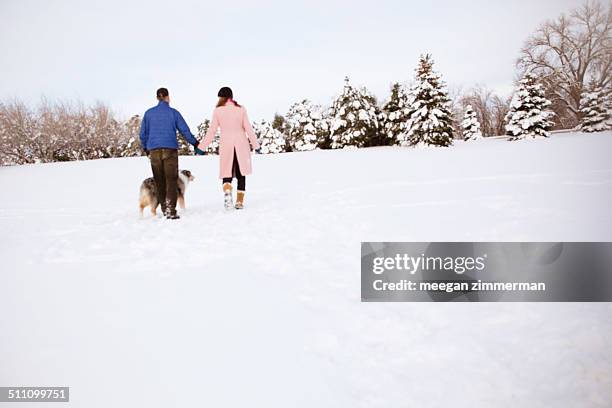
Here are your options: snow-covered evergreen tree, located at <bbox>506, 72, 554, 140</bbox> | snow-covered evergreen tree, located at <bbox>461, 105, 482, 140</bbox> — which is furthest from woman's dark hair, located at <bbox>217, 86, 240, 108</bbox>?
snow-covered evergreen tree, located at <bbox>461, 105, 482, 140</bbox>

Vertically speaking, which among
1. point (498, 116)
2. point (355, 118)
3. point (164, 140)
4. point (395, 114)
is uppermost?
point (498, 116)

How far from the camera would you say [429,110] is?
24.5m

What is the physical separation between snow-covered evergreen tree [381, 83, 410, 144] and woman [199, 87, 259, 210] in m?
23.1

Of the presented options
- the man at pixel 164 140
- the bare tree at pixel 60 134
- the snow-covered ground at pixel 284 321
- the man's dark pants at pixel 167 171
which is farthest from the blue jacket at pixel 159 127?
the bare tree at pixel 60 134

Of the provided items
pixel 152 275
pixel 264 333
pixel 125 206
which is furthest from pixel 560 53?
pixel 125 206

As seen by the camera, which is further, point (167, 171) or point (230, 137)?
point (230, 137)

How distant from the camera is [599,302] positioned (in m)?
2.33

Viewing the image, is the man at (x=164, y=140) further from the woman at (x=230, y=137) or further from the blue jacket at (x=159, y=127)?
the woman at (x=230, y=137)

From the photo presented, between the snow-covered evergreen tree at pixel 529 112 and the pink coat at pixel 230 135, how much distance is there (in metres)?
23.9

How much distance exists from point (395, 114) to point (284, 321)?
2817cm

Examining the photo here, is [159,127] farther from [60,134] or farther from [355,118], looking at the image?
[355,118]

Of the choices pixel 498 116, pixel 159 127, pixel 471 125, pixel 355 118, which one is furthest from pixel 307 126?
pixel 159 127

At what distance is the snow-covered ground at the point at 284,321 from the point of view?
1.71 metres

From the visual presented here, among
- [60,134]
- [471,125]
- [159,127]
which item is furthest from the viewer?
[471,125]
